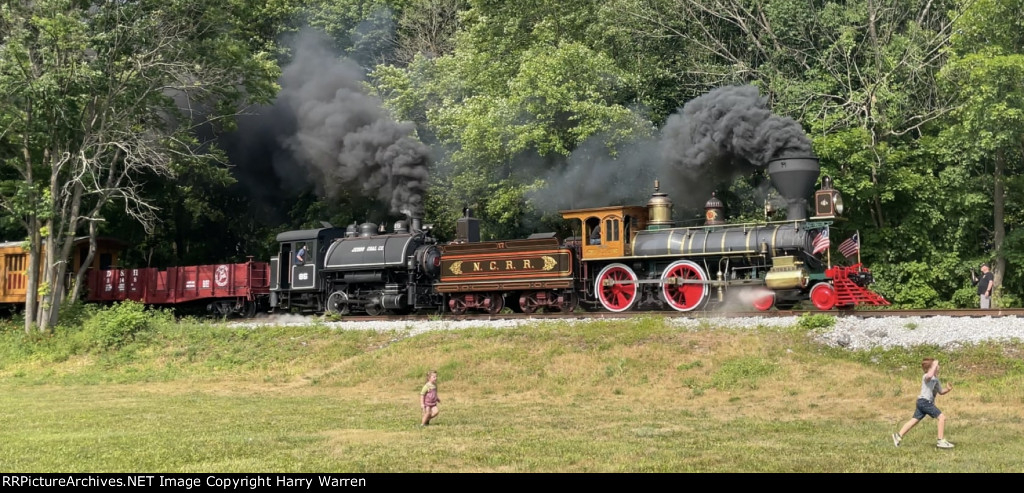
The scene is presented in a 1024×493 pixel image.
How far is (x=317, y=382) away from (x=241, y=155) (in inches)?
775

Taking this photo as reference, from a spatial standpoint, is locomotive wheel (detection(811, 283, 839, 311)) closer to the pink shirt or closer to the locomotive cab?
the pink shirt

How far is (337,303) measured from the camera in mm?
29344

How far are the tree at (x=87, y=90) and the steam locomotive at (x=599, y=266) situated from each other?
609 centimetres

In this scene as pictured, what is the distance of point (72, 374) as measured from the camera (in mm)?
23453

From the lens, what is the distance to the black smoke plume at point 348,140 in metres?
30.1

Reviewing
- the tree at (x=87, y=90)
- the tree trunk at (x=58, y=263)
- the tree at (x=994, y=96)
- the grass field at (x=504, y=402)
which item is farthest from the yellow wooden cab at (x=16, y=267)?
the tree at (x=994, y=96)

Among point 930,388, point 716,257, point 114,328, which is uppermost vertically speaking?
point 716,257

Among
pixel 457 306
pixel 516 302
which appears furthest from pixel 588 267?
pixel 457 306

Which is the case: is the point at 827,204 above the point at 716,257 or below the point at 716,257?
above

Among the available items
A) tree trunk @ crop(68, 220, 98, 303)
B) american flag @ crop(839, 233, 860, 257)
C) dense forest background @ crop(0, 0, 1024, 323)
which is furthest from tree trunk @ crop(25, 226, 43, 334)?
american flag @ crop(839, 233, 860, 257)

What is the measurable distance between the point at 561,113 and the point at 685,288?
9.49 meters

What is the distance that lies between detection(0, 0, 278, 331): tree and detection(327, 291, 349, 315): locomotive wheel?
6.16 metres

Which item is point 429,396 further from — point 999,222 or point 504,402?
point 999,222

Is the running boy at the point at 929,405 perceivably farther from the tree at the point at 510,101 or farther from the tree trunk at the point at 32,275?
the tree trunk at the point at 32,275
